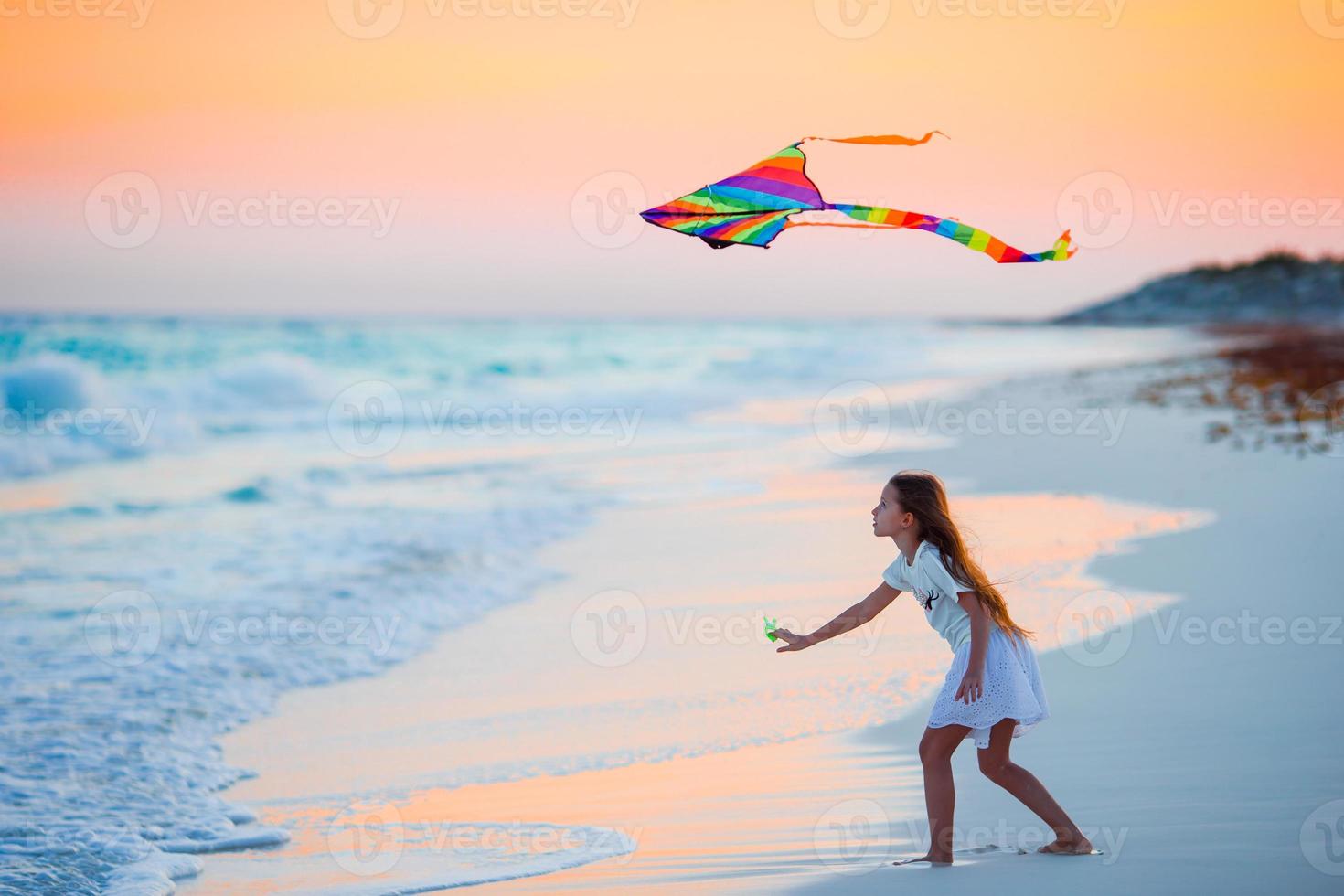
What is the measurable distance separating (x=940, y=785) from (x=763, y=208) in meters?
2.04

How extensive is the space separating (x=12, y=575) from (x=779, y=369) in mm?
28464

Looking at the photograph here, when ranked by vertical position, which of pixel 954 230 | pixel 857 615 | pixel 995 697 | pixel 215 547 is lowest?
pixel 995 697

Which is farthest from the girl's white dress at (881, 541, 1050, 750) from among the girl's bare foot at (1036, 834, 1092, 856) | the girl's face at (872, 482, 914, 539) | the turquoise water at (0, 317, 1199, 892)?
the turquoise water at (0, 317, 1199, 892)

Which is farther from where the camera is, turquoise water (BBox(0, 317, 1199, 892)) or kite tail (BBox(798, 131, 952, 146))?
turquoise water (BBox(0, 317, 1199, 892))

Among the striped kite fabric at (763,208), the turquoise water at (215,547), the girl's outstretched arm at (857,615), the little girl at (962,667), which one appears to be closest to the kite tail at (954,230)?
the striped kite fabric at (763,208)

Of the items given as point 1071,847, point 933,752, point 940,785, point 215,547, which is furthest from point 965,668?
point 215,547

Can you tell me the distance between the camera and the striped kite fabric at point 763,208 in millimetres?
3812

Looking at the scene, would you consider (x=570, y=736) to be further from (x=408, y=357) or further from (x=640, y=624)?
(x=408, y=357)

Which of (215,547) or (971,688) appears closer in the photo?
(971,688)

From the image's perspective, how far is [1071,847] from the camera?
4.19 metres

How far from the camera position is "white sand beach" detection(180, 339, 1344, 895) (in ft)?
14.1

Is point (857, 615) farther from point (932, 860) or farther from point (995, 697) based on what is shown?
point (932, 860)

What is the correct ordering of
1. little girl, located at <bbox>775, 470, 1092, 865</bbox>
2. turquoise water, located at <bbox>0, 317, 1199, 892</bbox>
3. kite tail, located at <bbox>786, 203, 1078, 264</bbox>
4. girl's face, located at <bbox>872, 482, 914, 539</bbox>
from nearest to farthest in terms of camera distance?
kite tail, located at <bbox>786, 203, 1078, 264</bbox> → little girl, located at <bbox>775, 470, 1092, 865</bbox> → girl's face, located at <bbox>872, 482, 914, 539</bbox> → turquoise water, located at <bbox>0, 317, 1199, 892</bbox>

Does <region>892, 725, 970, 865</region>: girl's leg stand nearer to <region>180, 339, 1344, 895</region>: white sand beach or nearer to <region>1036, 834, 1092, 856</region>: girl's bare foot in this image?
<region>180, 339, 1344, 895</region>: white sand beach
